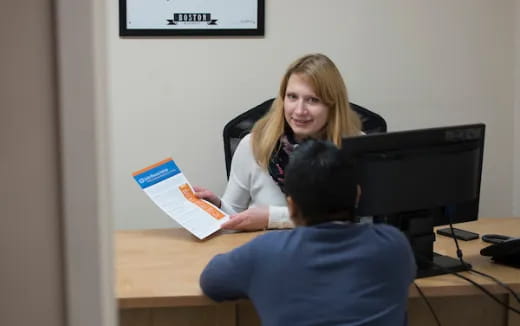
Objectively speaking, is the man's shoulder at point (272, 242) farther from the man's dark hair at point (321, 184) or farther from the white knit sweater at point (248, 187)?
the white knit sweater at point (248, 187)

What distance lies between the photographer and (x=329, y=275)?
134 cm

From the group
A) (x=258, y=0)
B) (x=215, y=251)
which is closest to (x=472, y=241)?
(x=215, y=251)

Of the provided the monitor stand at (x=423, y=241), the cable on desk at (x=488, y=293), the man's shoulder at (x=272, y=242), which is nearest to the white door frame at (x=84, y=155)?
the man's shoulder at (x=272, y=242)

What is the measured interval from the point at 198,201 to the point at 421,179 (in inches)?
29.5

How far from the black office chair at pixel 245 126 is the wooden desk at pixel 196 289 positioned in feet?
2.18

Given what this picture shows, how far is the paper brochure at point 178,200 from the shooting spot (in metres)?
2.03

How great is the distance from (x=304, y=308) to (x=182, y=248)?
67 centimetres

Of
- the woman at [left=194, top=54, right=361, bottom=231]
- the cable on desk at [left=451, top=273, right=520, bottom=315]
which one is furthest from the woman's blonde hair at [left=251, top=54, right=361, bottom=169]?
the cable on desk at [left=451, top=273, right=520, bottom=315]

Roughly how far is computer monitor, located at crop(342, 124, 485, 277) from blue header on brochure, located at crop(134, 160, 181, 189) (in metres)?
0.70

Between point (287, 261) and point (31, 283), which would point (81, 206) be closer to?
point (31, 283)

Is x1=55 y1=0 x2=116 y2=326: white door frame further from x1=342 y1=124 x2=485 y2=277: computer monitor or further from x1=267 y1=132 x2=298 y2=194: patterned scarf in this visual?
x1=267 y1=132 x2=298 y2=194: patterned scarf

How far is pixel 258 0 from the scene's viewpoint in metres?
2.93

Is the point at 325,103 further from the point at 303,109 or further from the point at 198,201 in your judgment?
the point at 198,201

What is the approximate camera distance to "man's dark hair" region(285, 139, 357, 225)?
1363 mm
